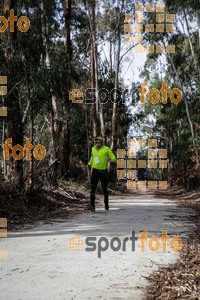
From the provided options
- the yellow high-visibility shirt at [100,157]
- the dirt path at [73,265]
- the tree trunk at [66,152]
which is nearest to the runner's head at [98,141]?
the yellow high-visibility shirt at [100,157]

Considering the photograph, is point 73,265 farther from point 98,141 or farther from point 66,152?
point 66,152

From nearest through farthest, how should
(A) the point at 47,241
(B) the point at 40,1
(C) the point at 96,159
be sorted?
(A) the point at 47,241 < (C) the point at 96,159 < (B) the point at 40,1

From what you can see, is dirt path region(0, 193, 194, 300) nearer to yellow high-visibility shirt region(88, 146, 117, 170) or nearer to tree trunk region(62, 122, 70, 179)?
yellow high-visibility shirt region(88, 146, 117, 170)

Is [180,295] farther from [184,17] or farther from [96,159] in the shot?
[184,17]

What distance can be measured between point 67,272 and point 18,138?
705 cm

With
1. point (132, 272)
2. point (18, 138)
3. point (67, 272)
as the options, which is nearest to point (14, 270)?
point (67, 272)

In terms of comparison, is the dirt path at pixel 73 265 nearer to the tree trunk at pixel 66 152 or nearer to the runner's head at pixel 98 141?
the runner's head at pixel 98 141

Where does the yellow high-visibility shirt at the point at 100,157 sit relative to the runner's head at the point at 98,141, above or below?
below

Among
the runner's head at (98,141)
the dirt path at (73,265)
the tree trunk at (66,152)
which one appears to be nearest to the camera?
the dirt path at (73,265)

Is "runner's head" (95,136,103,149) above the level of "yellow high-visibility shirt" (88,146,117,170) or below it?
above

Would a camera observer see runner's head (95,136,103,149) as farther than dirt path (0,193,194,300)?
Yes

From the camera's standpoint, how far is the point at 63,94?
35.2ft

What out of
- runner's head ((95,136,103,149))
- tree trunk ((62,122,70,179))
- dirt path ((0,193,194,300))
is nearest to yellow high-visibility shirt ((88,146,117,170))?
runner's head ((95,136,103,149))

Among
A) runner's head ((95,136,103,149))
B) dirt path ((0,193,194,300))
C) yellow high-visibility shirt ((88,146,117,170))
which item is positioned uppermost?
runner's head ((95,136,103,149))
